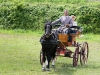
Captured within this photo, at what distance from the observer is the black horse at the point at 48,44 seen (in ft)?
39.3

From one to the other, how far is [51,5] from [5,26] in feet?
12.6

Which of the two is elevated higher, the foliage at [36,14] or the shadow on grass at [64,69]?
the foliage at [36,14]

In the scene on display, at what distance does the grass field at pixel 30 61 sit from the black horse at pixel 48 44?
0.34 meters

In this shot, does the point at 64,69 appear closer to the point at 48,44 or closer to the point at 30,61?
the point at 48,44

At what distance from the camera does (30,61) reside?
14.5 meters

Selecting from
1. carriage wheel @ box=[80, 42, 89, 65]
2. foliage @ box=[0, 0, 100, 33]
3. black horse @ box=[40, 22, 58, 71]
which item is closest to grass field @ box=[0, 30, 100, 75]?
carriage wheel @ box=[80, 42, 89, 65]

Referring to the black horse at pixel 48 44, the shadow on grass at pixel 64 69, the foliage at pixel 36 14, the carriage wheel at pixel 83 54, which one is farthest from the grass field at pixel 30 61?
the foliage at pixel 36 14

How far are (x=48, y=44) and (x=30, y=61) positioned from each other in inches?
99.9

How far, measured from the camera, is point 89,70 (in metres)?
12.9

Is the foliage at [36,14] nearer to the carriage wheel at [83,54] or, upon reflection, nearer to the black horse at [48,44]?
the carriage wheel at [83,54]

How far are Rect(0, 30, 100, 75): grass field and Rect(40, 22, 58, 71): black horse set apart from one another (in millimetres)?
335

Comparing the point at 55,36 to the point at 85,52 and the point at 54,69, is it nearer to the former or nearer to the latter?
the point at 54,69

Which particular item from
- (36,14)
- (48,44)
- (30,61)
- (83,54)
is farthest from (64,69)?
(36,14)

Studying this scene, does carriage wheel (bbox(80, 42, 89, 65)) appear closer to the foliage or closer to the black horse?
the black horse
